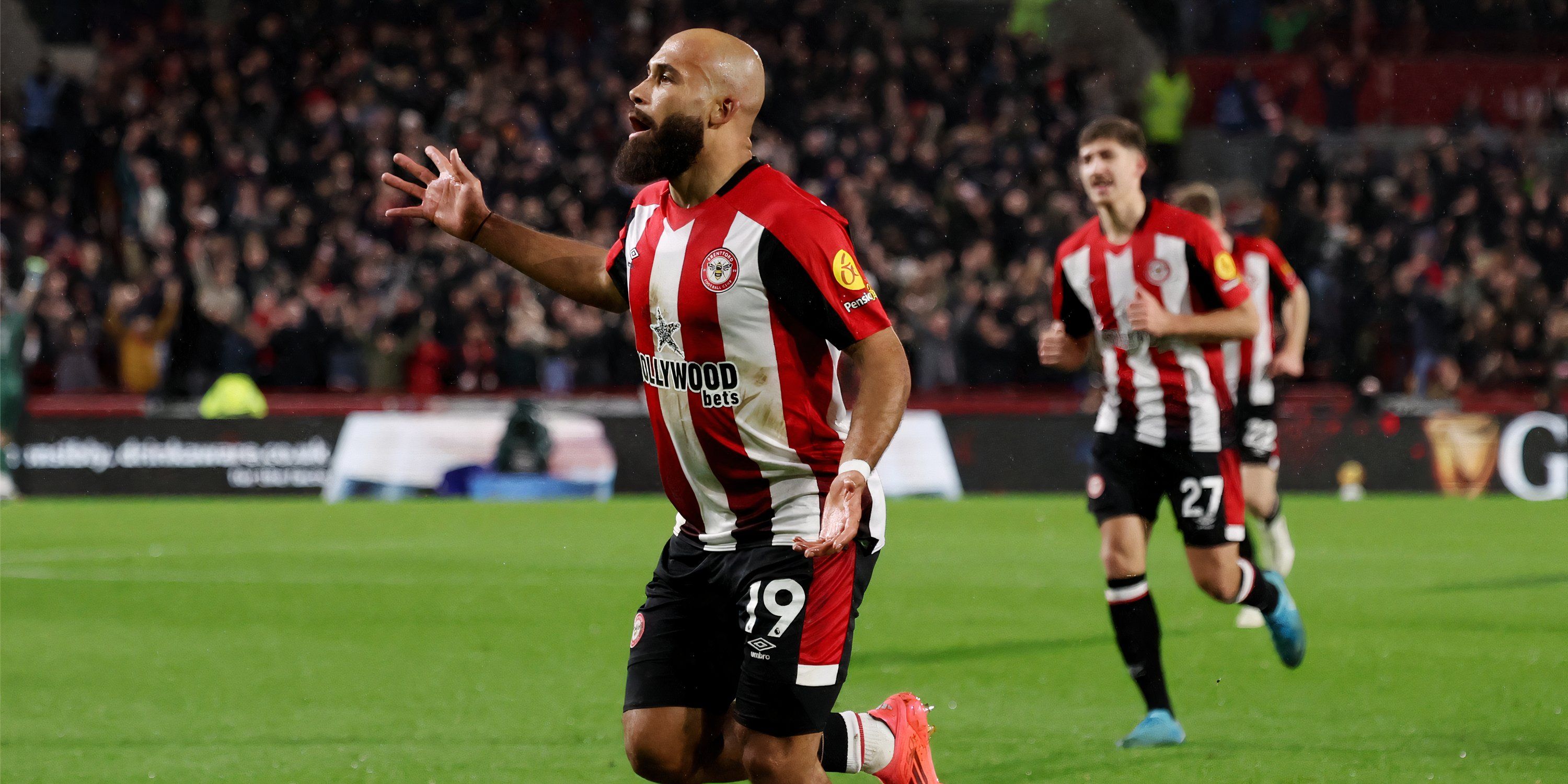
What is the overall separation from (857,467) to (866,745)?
1.09 m

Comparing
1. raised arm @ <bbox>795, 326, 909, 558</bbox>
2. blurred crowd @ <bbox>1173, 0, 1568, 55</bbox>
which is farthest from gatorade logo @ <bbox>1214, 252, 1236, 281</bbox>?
blurred crowd @ <bbox>1173, 0, 1568, 55</bbox>

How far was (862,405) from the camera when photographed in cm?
407

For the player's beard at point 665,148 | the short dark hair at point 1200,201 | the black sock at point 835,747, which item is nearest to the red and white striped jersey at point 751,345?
the player's beard at point 665,148

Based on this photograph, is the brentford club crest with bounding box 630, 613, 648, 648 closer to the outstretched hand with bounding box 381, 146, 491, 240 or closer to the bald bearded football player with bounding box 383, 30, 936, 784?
the bald bearded football player with bounding box 383, 30, 936, 784

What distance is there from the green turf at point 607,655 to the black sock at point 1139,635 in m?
0.24

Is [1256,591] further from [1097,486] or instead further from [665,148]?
[665,148]

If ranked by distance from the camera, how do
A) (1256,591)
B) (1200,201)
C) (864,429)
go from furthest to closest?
(1200,201) < (1256,591) < (864,429)

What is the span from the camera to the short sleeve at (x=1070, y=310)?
6988 mm

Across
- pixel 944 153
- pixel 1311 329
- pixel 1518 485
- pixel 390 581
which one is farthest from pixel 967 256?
pixel 390 581

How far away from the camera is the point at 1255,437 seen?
10578 mm

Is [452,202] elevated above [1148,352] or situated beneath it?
elevated above

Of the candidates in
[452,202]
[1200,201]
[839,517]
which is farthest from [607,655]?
[839,517]

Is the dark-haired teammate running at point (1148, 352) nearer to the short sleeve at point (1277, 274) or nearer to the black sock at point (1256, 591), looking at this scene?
the black sock at point (1256, 591)

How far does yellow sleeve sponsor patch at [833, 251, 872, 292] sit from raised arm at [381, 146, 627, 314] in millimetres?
724
